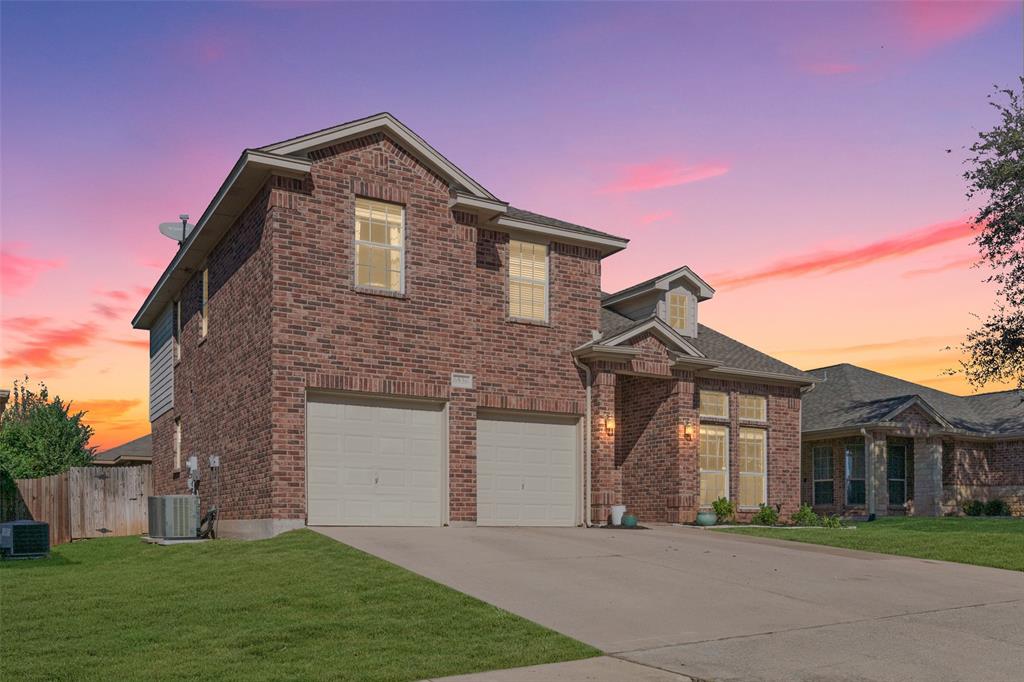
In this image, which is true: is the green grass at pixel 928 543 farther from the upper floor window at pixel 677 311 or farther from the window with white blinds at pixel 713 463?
the upper floor window at pixel 677 311

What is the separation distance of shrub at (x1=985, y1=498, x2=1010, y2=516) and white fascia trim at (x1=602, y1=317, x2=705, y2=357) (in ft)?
58.5

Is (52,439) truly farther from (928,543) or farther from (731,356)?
(928,543)

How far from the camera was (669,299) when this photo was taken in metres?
27.9

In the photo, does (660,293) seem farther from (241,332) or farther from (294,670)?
(294,670)

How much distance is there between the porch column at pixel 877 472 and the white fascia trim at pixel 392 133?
60.8 feet

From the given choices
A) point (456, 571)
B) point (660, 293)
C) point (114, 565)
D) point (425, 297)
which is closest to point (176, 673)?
point (456, 571)

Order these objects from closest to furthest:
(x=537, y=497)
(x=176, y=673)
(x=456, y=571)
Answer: (x=176, y=673), (x=456, y=571), (x=537, y=497)

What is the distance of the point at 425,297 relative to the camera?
20.0m

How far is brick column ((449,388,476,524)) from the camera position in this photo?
19.9 meters

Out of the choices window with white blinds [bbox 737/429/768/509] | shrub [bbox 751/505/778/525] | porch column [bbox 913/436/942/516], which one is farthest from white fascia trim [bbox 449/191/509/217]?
porch column [bbox 913/436/942/516]

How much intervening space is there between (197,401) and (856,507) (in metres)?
22.0

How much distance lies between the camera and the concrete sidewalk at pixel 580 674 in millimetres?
8391

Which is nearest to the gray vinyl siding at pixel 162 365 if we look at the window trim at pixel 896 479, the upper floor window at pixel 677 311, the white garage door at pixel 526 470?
the white garage door at pixel 526 470

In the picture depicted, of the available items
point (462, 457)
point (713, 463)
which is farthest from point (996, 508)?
point (462, 457)
